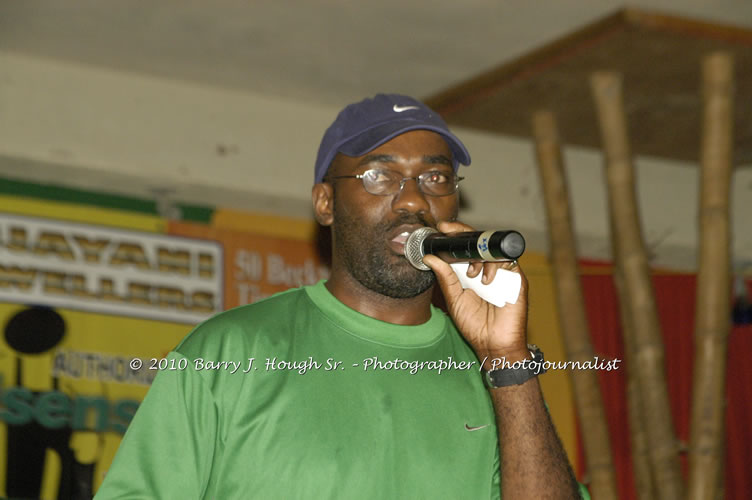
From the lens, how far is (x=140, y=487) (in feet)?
5.98

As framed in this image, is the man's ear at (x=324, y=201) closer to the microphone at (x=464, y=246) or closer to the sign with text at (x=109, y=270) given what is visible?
the microphone at (x=464, y=246)

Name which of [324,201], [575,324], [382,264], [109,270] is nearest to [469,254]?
[382,264]

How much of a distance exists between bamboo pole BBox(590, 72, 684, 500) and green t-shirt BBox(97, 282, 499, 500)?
228 cm

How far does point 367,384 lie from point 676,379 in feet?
16.1

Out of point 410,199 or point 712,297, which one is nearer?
point 410,199

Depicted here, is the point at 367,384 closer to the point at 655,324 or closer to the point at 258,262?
the point at 655,324

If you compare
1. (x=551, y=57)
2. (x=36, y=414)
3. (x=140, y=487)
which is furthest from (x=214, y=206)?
(x=140, y=487)

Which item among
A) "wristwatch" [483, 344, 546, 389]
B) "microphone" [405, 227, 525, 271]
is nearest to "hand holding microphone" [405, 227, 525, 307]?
"microphone" [405, 227, 525, 271]

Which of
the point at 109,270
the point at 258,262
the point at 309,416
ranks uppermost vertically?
the point at 258,262

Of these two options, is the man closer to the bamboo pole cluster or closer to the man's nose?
the man's nose

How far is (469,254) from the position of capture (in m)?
1.82

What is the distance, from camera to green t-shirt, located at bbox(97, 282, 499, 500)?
6.11 ft

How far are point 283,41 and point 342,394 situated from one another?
11.4ft

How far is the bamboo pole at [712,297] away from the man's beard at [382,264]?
2.34 meters
